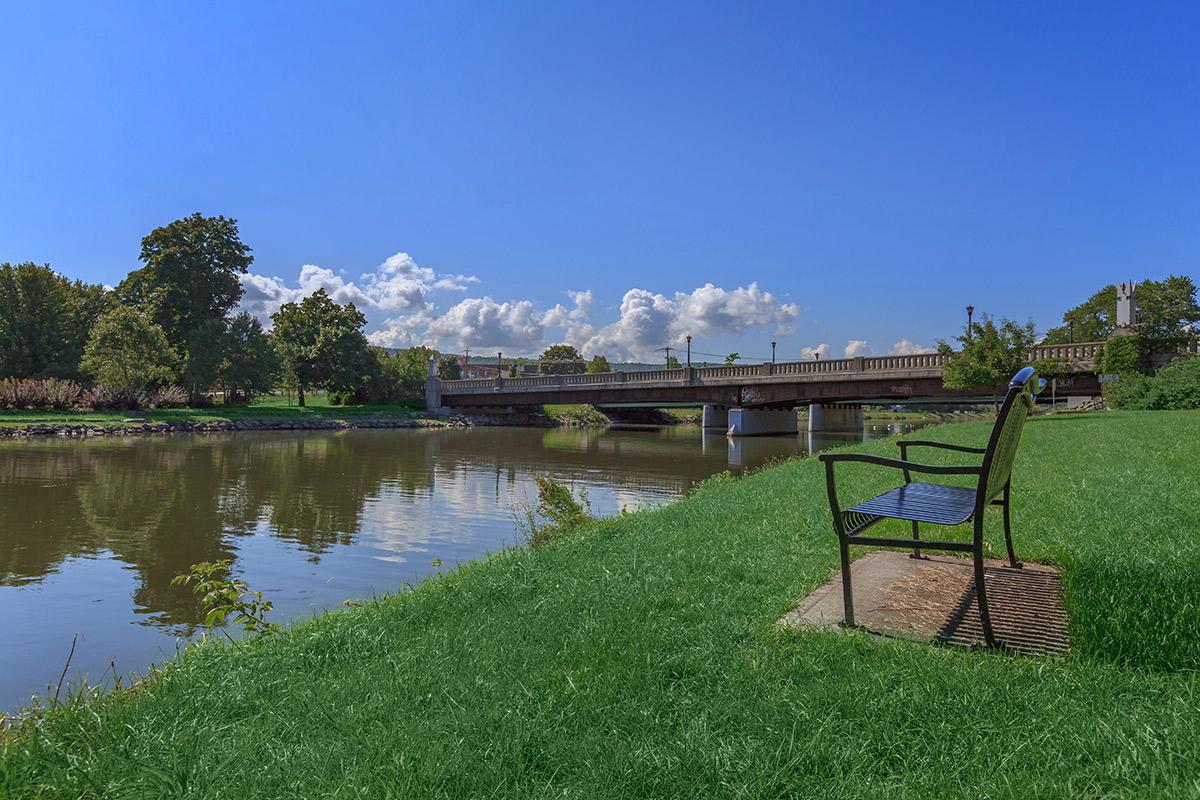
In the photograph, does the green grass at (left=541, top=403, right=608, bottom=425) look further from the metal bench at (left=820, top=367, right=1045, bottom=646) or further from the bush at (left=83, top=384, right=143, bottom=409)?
the metal bench at (left=820, top=367, right=1045, bottom=646)

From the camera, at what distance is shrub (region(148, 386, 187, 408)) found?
46.8 metres

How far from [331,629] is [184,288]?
58185mm

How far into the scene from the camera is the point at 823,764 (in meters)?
2.39

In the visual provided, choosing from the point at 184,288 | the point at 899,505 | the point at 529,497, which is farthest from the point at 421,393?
the point at 899,505

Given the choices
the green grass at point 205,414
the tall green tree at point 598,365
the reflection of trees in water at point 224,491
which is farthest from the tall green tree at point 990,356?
the tall green tree at point 598,365

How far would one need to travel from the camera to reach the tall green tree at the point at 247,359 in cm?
5103

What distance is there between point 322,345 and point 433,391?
935 centimetres

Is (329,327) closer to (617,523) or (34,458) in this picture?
(34,458)

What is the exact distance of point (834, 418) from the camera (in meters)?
57.4

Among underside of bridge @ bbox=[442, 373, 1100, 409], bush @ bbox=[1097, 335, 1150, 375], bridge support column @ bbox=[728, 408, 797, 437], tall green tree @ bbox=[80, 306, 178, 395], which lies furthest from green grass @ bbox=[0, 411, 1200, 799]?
tall green tree @ bbox=[80, 306, 178, 395]

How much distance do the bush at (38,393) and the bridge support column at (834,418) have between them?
44646 mm

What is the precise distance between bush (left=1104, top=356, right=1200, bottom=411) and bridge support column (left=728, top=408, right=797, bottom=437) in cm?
2107

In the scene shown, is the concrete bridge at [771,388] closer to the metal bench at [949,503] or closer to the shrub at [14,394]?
the shrub at [14,394]

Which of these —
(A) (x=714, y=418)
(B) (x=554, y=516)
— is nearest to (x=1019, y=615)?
(B) (x=554, y=516)
